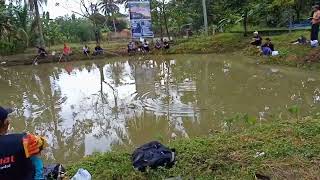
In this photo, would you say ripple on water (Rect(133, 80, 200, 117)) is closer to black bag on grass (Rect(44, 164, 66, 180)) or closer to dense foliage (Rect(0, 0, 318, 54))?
black bag on grass (Rect(44, 164, 66, 180))

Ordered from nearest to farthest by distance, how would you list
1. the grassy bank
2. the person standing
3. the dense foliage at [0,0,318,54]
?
the grassy bank, the person standing, the dense foliage at [0,0,318,54]

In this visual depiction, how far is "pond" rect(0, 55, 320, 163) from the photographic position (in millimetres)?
7473

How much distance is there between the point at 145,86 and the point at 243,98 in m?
3.42

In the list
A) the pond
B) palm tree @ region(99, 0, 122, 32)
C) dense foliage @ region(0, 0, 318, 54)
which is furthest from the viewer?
palm tree @ region(99, 0, 122, 32)

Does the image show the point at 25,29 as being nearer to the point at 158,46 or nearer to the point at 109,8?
the point at 158,46

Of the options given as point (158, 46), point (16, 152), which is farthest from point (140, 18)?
point (16, 152)

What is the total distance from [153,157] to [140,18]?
62.5 feet

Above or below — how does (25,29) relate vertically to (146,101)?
above

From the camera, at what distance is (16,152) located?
2449 mm

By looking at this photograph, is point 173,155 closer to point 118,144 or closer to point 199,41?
point 118,144

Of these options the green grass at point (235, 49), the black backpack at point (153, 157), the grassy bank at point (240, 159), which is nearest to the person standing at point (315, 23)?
the green grass at point (235, 49)

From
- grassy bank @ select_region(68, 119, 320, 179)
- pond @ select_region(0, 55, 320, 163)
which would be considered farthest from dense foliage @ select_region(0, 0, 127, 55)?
grassy bank @ select_region(68, 119, 320, 179)

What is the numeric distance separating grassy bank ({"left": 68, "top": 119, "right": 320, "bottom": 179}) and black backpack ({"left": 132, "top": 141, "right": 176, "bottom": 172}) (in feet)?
0.24

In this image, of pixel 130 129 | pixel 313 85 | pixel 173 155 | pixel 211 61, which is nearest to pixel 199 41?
pixel 211 61
